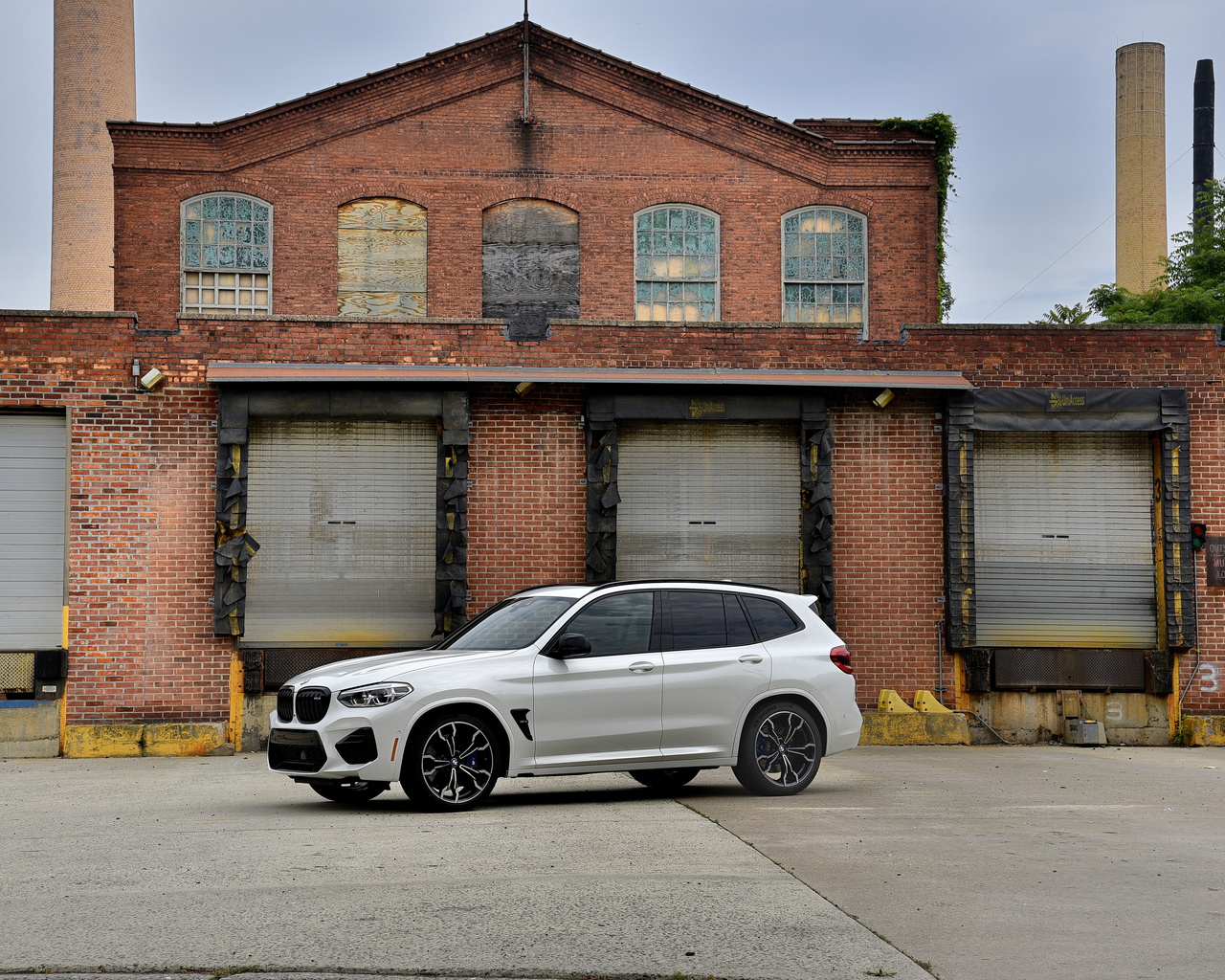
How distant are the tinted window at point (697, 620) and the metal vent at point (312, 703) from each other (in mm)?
2764

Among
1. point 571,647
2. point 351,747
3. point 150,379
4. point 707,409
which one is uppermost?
point 150,379

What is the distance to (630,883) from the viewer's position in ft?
23.2

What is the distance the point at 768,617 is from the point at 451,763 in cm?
298

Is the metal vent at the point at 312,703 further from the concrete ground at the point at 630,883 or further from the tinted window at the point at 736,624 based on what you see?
the tinted window at the point at 736,624

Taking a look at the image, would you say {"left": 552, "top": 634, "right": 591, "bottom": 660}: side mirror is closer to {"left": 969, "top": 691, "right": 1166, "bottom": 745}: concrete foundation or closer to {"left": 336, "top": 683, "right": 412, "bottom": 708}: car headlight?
{"left": 336, "top": 683, "right": 412, "bottom": 708}: car headlight

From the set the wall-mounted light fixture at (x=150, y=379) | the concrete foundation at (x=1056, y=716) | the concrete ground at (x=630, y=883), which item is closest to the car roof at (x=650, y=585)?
the concrete ground at (x=630, y=883)

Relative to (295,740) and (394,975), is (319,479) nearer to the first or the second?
(295,740)

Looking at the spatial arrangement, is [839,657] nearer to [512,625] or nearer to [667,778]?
[667,778]

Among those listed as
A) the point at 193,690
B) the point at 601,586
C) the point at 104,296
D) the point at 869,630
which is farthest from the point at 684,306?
the point at 104,296

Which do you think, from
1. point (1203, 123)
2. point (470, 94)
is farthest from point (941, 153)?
point (1203, 123)

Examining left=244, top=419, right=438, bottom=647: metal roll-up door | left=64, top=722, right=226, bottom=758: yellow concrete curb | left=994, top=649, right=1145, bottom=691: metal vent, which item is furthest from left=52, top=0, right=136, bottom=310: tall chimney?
left=994, top=649, right=1145, bottom=691: metal vent

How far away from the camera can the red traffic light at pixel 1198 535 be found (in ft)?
58.3

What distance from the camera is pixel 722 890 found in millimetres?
6879

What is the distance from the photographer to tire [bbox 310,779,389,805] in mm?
10891
